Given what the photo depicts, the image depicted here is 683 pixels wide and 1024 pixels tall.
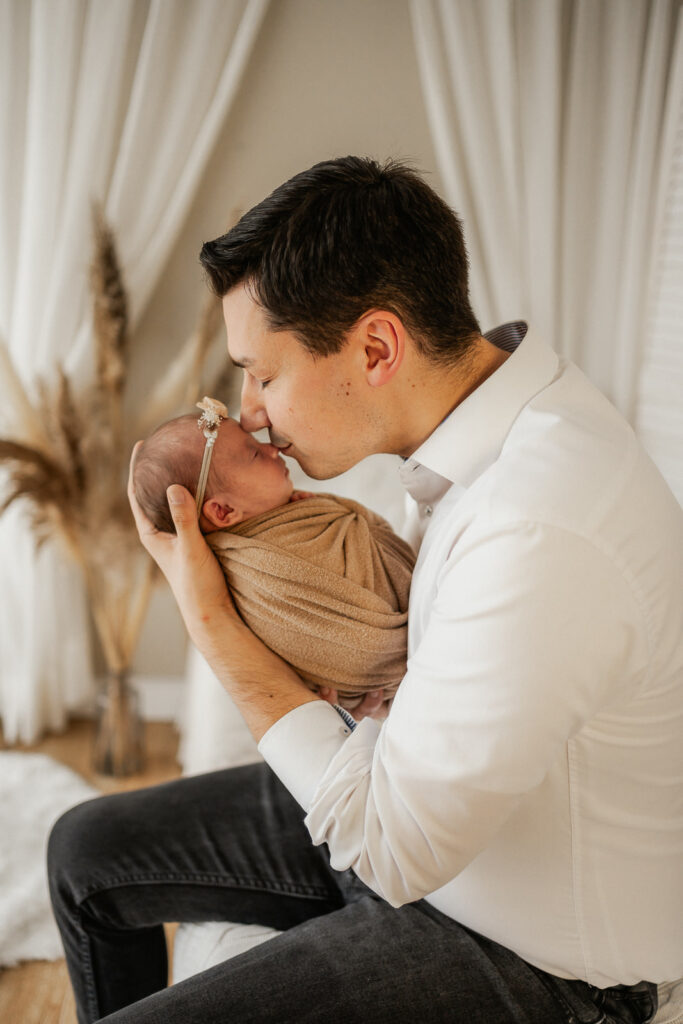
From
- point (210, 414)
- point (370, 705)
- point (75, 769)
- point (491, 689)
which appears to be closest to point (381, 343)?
point (210, 414)

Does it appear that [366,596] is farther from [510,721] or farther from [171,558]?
[510,721]

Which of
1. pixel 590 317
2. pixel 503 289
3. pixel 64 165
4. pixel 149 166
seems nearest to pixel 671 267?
pixel 590 317

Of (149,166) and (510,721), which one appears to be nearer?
(510,721)

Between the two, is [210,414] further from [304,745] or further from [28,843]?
[28,843]

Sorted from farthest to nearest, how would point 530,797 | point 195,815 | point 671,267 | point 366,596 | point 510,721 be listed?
1. point 671,267
2. point 195,815
3. point 366,596
4. point 530,797
5. point 510,721

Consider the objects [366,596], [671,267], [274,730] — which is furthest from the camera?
[671,267]

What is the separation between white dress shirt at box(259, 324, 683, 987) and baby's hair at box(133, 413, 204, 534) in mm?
380

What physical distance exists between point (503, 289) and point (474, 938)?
1799 millimetres

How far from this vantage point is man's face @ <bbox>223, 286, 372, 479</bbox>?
43.4 inches

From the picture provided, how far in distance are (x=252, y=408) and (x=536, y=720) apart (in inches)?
23.3

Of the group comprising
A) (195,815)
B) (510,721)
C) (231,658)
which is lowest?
(195,815)

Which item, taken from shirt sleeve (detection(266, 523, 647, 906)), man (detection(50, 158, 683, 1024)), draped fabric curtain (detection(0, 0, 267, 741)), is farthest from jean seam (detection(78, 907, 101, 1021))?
draped fabric curtain (detection(0, 0, 267, 741))

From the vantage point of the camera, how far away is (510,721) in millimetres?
855

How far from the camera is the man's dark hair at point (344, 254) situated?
1034mm
